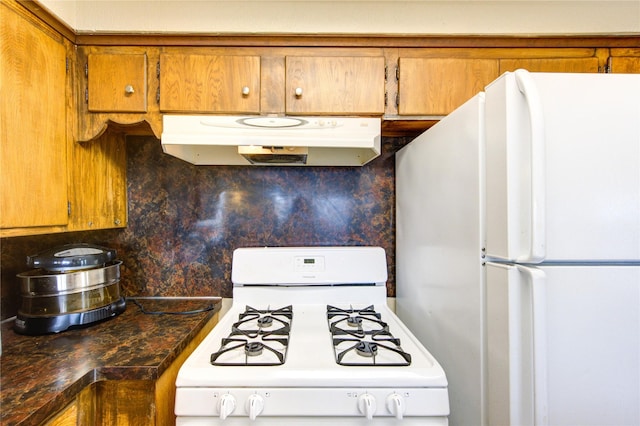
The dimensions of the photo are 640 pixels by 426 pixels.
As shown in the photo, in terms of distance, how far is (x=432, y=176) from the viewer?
1193 millimetres

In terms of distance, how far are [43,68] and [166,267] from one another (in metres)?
0.99

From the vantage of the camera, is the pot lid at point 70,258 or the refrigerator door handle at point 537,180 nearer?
the refrigerator door handle at point 537,180

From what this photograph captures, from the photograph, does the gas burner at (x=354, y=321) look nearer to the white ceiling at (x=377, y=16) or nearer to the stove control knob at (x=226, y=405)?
the stove control knob at (x=226, y=405)

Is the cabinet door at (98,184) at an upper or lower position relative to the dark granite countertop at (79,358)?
upper

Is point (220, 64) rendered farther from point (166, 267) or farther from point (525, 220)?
point (525, 220)

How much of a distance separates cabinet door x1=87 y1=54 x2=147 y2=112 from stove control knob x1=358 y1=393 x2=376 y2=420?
4.39 ft

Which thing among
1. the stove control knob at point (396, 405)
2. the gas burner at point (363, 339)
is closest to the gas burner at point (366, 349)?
the gas burner at point (363, 339)

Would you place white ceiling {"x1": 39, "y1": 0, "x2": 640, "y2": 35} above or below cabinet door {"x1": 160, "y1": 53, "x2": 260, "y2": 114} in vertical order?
above

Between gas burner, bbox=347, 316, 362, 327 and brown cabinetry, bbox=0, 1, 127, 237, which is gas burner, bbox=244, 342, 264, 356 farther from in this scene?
brown cabinetry, bbox=0, 1, 127, 237

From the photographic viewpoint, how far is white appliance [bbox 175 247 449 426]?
0.87 m

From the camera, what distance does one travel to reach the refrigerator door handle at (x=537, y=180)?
0.73 metres

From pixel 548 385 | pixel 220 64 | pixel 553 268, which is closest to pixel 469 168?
pixel 553 268

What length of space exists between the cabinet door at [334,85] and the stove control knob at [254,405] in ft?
3.39

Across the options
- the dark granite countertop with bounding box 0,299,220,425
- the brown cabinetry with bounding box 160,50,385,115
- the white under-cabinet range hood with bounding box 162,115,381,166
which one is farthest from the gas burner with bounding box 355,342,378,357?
the brown cabinetry with bounding box 160,50,385,115
